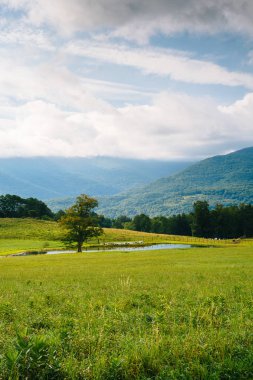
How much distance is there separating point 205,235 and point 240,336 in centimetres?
15635

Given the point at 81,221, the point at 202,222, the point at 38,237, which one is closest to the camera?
the point at 81,221

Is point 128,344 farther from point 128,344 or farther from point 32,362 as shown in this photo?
point 32,362

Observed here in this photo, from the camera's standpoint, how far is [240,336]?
10.3 meters

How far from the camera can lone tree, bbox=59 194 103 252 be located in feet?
285

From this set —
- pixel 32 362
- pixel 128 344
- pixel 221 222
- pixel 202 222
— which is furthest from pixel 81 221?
pixel 221 222

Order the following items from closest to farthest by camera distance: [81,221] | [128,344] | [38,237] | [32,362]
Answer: [32,362] < [128,344] < [81,221] < [38,237]

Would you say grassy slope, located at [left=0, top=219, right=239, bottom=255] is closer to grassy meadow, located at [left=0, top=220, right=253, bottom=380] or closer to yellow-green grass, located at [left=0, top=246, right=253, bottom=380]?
grassy meadow, located at [left=0, top=220, right=253, bottom=380]

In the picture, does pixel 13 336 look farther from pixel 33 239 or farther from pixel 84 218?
pixel 33 239

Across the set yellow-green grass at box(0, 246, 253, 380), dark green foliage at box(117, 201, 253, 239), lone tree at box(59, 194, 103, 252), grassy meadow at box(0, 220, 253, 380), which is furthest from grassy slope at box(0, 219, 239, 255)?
yellow-green grass at box(0, 246, 253, 380)

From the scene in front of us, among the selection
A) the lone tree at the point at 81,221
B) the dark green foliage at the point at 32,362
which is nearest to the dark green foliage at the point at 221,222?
the lone tree at the point at 81,221

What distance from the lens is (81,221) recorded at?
86.8m

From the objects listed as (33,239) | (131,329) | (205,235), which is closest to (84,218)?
(33,239)

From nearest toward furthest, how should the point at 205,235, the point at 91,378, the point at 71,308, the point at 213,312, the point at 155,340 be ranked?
the point at 91,378 → the point at 155,340 → the point at 213,312 → the point at 71,308 → the point at 205,235

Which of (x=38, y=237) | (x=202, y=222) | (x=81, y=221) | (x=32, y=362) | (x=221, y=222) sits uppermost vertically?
(x=81, y=221)
